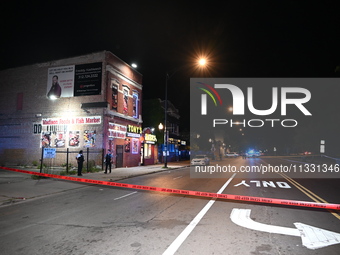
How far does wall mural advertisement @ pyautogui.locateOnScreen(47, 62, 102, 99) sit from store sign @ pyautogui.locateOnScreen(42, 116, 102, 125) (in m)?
2.40

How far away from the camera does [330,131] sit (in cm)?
3788

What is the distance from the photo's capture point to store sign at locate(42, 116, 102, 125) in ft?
76.3

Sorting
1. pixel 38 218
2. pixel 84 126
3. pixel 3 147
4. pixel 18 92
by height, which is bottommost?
pixel 38 218

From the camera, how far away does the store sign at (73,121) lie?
76.3ft

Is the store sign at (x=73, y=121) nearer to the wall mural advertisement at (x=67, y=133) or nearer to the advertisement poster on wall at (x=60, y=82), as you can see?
the wall mural advertisement at (x=67, y=133)

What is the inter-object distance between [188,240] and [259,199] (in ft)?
16.2

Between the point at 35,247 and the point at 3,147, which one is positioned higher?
the point at 3,147

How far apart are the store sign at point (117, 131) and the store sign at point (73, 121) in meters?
1.44

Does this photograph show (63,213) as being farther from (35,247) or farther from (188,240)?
(188,240)

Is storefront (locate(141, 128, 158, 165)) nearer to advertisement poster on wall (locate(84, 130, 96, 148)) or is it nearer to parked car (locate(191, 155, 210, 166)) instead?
parked car (locate(191, 155, 210, 166))

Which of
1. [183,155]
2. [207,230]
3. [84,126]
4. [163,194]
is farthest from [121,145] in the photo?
[183,155]

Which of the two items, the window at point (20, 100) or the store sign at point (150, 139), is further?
the store sign at point (150, 139)

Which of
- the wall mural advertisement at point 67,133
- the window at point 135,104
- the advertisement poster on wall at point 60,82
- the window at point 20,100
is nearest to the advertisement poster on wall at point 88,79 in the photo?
the advertisement poster on wall at point 60,82

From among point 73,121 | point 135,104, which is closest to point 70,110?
point 73,121
